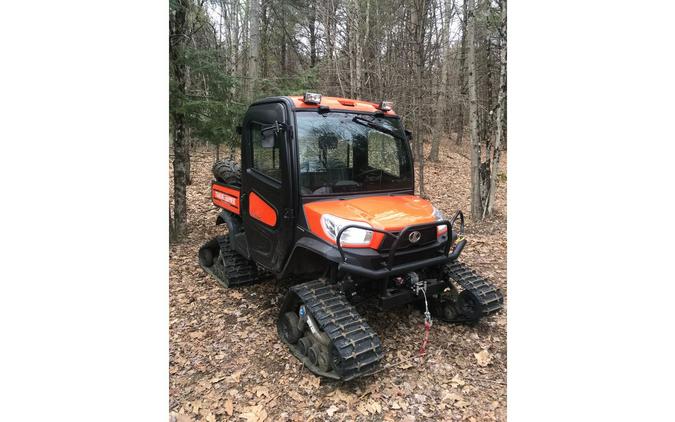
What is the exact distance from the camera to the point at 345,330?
2.96 meters

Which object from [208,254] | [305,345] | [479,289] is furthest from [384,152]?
[208,254]

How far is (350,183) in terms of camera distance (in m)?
3.84

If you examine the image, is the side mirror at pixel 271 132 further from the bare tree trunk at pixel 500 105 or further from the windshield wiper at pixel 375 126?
the bare tree trunk at pixel 500 105

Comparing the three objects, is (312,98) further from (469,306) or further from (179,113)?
(179,113)

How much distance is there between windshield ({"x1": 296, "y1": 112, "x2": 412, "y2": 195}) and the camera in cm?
366

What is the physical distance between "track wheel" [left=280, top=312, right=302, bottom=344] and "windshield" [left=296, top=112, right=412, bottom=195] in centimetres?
127

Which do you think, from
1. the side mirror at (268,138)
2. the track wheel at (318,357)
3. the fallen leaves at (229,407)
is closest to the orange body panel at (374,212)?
the side mirror at (268,138)

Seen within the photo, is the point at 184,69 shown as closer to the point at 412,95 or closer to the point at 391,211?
the point at 391,211

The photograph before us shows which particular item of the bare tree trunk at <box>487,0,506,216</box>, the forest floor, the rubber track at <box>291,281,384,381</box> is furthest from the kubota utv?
the bare tree trunk at <box>487,0,506,216</box>

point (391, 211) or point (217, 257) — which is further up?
point (391, 211)

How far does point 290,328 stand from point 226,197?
2361 mm

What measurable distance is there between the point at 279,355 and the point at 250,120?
270cm

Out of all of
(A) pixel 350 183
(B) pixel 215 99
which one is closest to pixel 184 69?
(B) pixel 215 99

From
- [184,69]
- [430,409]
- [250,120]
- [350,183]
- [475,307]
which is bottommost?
[430,409]
